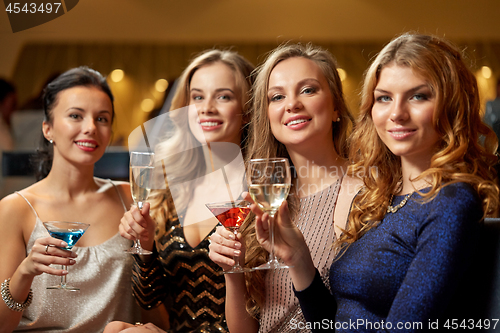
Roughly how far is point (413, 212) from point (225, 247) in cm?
53

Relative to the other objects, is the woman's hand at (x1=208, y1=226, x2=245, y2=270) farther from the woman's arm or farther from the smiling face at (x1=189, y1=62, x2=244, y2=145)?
the smiling face at (x1=189, y1=62, x2=244, y2=145)

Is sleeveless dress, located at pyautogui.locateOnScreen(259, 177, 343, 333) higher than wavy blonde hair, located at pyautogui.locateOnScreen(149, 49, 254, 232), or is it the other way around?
wavy blonde hair, located at pyautogui.locateOnScreen(149, 49, 254, 232)

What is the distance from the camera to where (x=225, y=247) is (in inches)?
53.7

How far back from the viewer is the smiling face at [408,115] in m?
1.27

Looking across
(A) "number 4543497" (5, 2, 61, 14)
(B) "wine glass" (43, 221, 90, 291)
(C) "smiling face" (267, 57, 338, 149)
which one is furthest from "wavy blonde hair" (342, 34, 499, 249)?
(A) "number 4543497" (5, 2, 61, 14)

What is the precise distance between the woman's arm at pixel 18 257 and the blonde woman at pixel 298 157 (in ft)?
1.91

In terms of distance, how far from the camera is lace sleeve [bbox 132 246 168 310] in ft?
6.24

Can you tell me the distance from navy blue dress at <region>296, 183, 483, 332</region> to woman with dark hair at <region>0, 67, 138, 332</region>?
938 mm

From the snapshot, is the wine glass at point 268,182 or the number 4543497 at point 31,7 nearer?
the wine glass at point 268,182

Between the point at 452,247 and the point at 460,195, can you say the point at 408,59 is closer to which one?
the point at 460,195

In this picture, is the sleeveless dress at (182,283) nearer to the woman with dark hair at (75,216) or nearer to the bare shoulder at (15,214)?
the woman with dark hair at (75,216)

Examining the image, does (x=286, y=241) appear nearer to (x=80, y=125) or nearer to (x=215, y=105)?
(x=215, y=105)

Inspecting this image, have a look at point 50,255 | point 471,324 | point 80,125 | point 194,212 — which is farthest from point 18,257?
point 471,324

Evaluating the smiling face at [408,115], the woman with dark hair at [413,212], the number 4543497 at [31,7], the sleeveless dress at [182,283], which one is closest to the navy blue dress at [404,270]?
the woman with dark hair at [413,212]
